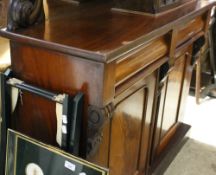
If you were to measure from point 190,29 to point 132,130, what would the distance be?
601 millimetres

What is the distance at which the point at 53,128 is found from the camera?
2.99ft

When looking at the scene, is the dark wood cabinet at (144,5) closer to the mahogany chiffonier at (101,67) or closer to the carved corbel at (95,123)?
the mahogany chiffonier at (101,67)

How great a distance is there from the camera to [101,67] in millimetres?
764

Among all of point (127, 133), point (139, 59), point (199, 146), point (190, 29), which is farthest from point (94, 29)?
point (199, 146)

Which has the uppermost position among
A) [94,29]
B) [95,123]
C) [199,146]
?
[94,29]

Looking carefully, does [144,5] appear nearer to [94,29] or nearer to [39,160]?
[94,29]

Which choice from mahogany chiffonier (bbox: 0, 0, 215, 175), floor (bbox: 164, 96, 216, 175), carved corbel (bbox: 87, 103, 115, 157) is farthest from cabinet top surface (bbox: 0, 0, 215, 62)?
floor (bbox: 164, 96, 216, 175)

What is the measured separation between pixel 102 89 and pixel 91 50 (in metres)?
0.11

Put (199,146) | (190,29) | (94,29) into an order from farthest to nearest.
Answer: (199,146) < (190,29) < (94,29)

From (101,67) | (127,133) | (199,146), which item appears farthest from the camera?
(199,146)

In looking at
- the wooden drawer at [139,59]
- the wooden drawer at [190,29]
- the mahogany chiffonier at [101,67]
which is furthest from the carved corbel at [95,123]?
the wooden drawer at [190,29]

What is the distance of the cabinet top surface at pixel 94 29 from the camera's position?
774 millimetres

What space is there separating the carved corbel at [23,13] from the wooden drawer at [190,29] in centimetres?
64

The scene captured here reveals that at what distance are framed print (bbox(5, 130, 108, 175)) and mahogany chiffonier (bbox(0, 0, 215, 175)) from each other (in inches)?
3.4
